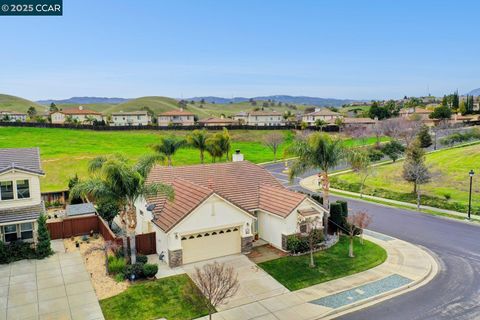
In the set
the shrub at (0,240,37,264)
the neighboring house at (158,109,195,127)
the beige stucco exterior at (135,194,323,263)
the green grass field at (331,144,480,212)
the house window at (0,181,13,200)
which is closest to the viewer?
the beige stucco exterior at (135,194,323,263)

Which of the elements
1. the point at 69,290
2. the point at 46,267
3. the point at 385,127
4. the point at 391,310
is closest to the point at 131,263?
the point at 69,290

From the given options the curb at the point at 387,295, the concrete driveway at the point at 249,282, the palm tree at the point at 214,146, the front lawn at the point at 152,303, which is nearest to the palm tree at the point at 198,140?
the palm tree at the point at 214,146

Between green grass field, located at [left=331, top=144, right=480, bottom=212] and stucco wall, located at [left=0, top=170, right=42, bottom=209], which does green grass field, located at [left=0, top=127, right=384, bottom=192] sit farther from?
green grass field, located at [left=331, top=144, right=480, bottom=212]

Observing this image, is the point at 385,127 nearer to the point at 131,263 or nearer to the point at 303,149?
the point at 303,149

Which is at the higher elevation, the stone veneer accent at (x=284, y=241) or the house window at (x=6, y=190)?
the house window at (x=6, y=190)

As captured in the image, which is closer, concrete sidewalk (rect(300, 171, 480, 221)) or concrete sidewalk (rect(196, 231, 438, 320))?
concrete sidewalk (rect(196, 231, 438, 320))

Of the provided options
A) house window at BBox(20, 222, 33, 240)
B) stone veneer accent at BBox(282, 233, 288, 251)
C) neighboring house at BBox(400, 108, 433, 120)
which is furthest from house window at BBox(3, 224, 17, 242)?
neighboring house at BBox(400, 108, 433, 120)

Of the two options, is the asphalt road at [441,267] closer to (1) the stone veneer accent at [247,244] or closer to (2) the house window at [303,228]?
(2) the house window at [303,228]
